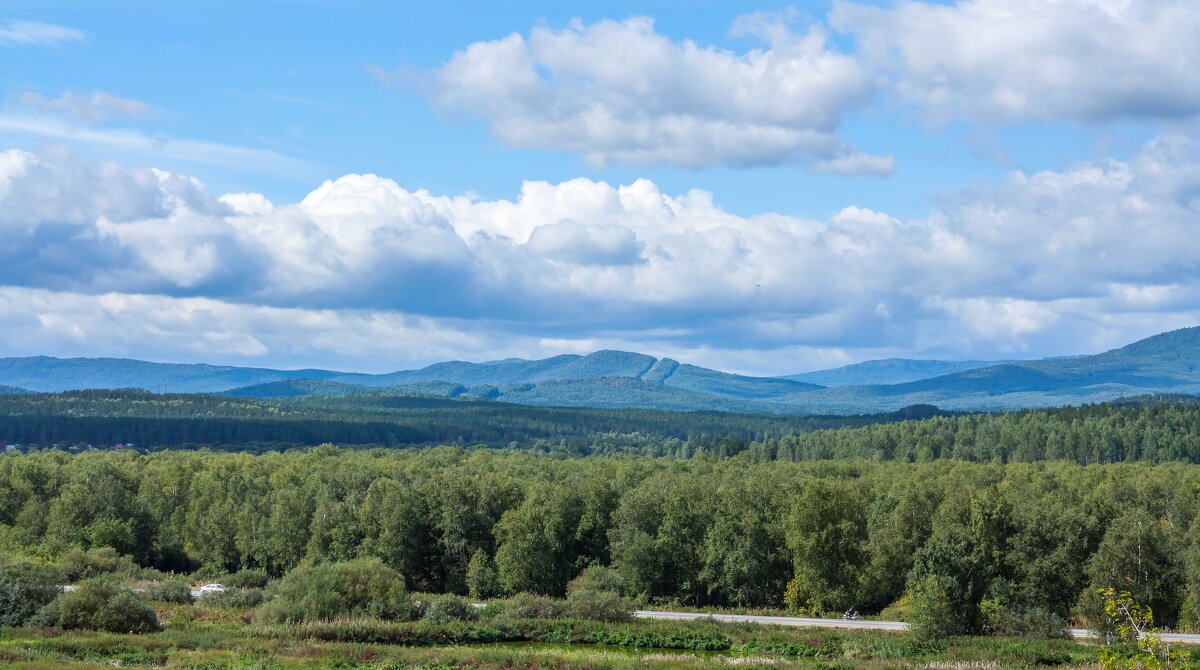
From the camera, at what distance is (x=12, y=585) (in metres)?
64.9

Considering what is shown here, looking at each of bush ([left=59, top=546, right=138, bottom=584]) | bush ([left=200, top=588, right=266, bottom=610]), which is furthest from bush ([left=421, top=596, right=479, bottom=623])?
bush ([left=59, top=546, right=138, bottom=584])

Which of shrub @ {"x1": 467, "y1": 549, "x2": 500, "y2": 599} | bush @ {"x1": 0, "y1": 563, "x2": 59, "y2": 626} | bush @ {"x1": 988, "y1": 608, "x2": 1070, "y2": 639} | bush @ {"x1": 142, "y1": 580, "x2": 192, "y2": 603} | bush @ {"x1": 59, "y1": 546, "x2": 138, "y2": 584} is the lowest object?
shrub @ {"x1": 467, "y1": 549, "x2": 500, "y2": 599}

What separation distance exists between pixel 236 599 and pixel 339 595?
37.0ft

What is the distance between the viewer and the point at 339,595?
7038 cm

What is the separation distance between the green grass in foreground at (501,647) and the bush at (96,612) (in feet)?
6.40

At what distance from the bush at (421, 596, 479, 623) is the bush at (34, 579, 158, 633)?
617 inches

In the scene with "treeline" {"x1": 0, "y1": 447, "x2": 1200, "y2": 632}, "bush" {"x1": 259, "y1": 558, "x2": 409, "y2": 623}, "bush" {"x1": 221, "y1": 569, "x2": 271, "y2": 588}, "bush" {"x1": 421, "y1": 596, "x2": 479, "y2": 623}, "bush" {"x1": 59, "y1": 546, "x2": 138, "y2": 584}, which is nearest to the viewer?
"bush" {"x1": 421, "y1": 596, "x2": 479, "y2": 623}

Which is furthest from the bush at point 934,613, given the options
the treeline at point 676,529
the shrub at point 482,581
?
the shrub at point 482,581

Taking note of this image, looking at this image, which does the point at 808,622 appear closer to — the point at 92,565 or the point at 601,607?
the point at 601,607

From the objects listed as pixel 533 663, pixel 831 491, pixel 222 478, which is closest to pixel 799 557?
pixel 831 491

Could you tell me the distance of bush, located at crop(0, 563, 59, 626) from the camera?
63.2 metres

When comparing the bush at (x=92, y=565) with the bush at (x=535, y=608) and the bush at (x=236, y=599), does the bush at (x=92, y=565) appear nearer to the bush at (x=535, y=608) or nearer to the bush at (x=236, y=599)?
the bush at (x=236, y=599)

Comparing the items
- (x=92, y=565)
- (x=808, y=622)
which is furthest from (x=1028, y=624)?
(x=92, y=565)

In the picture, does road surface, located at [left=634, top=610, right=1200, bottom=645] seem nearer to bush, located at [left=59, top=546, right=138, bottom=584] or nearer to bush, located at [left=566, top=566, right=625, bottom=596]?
bush, located at [left=566, top=566, right=625, bottom=596]
